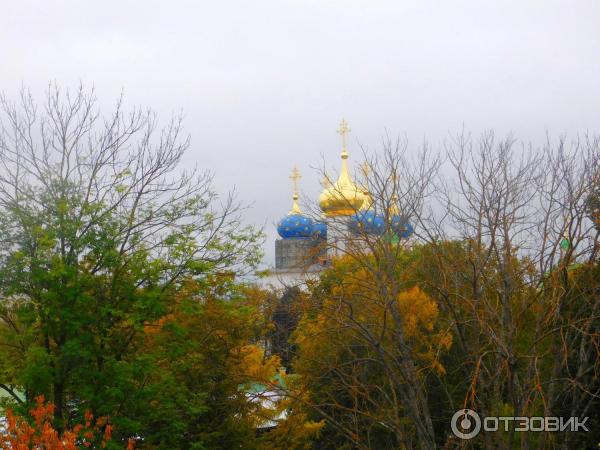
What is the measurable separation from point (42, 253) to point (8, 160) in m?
2.48

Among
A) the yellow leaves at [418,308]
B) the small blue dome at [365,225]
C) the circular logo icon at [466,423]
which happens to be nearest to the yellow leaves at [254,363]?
the yellow leaves at [418,308]

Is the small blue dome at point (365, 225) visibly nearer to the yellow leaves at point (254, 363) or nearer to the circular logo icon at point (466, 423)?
the circular logo icon at point (466, 423)

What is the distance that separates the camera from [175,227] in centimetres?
1428

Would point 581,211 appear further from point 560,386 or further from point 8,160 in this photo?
point 8,160

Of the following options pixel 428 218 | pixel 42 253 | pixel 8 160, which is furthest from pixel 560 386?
pixel 8 160

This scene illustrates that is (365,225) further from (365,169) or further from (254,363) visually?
(254,363)

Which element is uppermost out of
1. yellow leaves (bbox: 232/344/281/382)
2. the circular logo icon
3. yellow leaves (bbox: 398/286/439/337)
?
yellow leaves (bbox: 398/286/439/337)

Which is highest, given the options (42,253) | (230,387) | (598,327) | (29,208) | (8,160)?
(8,160)

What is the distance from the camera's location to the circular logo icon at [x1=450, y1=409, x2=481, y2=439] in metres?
10.9

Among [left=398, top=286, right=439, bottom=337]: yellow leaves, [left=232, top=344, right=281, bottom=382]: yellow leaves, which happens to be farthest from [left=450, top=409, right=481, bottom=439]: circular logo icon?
[left=398, top=286, right=439, bottom=337]: yellow leaves

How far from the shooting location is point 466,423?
36.5 ft

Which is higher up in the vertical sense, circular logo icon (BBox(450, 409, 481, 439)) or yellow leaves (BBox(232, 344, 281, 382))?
yellow leaves (BBox(232, 344, 281, 382))

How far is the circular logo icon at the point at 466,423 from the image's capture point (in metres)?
10.9

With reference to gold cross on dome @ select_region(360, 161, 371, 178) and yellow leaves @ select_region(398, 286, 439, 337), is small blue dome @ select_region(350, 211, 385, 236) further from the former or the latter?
yellow leaves @ select_region(398, 286, 439, 337)
